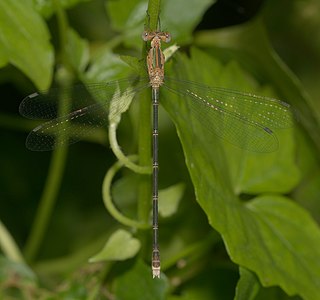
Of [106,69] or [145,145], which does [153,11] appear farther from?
[106,69]

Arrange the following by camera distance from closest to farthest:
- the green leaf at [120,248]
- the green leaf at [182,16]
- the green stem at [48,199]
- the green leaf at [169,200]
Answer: the green leaf at [120,248] < the green leaf at [169,200] < the green leaf at [182,16] < the green stem at [48,199]

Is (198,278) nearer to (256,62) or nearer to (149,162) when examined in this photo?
(149,162)

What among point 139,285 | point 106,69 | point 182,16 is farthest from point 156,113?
point 139,285

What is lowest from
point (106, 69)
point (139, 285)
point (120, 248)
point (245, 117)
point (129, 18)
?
point (139, 285)

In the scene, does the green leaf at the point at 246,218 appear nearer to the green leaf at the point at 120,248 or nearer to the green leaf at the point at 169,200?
the green leaf at the point at 169,200

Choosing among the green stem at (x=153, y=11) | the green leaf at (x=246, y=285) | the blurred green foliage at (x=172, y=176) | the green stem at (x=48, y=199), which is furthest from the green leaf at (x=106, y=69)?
the green leaf at (x=246, y=285)

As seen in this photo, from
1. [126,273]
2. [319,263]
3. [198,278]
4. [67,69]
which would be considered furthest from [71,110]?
[319,263]

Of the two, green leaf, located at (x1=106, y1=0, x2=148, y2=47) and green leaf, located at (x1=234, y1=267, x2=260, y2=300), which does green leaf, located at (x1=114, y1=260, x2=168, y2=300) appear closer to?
green leaf, located at (x1=234, y1=267, x2=260, y2=300)
